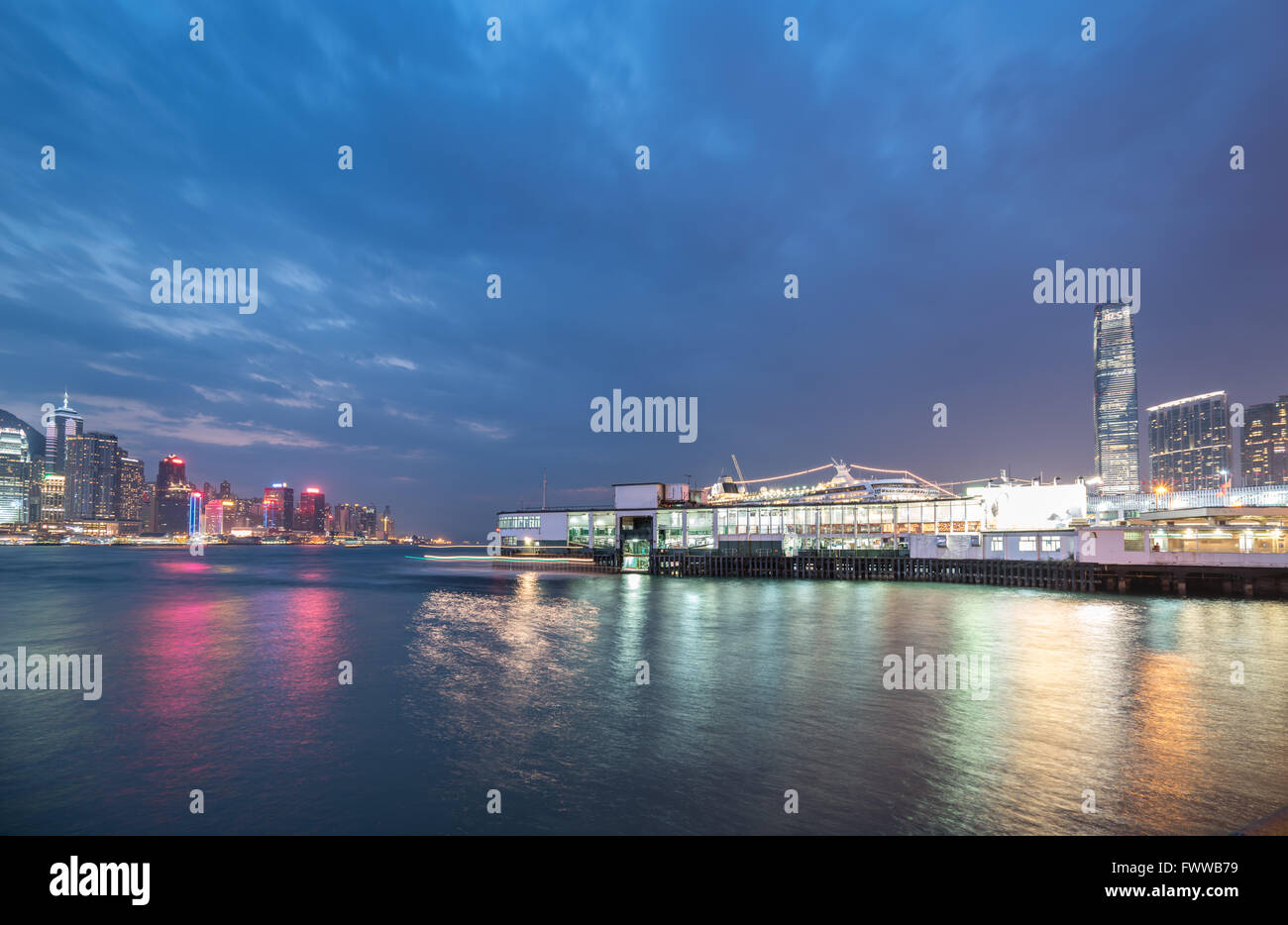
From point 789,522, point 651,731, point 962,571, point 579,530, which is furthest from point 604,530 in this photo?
point 651,731

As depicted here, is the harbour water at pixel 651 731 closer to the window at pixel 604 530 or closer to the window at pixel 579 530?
the window at pixel 604 530

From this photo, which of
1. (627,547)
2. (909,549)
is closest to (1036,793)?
(909,549)

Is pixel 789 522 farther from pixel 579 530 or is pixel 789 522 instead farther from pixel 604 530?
pixel 579 530

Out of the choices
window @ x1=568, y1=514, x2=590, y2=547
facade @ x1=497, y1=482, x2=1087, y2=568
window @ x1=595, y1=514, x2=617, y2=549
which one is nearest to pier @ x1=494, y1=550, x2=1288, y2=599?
facade @ x1=497, y1=482, x2=1087, y2=568

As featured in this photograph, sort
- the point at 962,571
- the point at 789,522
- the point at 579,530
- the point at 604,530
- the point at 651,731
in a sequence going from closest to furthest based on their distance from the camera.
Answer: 1. the point at 651,731
2. the point at 962,571
3. the point at 789,522
4. the point at 604,530
5. the point at 579,530

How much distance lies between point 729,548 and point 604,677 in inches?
2597

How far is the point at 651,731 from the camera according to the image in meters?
19.5

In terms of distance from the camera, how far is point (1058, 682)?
2530 centimetres

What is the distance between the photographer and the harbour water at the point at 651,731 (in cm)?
1373

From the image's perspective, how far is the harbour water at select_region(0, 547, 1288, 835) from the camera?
1373 cm

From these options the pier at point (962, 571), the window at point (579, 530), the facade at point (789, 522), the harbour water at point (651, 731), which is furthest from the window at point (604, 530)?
the harbour water at point (651, 731)
